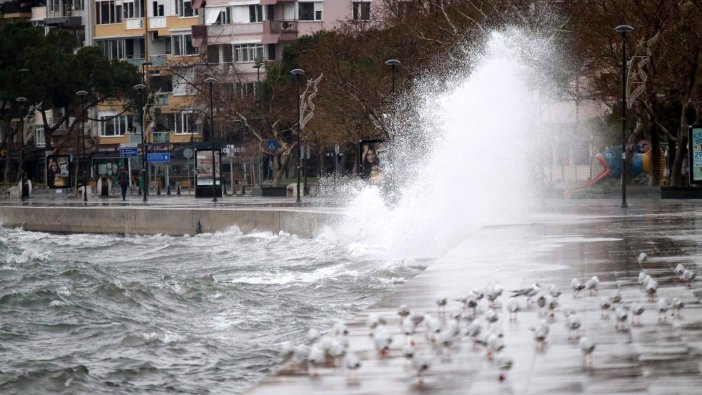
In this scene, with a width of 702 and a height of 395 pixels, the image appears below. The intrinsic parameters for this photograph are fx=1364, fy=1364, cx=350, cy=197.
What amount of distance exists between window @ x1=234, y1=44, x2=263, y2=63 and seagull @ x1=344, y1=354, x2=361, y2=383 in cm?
7918

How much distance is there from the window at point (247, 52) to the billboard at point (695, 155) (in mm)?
53626

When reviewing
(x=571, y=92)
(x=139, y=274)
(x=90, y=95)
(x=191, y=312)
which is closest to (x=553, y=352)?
(x=191, y=312)

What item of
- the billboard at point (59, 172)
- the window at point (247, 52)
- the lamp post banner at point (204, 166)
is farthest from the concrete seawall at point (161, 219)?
the window at point (247, 52)

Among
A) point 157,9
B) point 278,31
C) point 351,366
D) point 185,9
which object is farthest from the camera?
point 157,9

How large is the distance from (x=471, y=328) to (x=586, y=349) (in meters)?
1.06

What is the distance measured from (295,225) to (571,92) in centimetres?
1306

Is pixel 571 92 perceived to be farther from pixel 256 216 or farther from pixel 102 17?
pixel 102 17

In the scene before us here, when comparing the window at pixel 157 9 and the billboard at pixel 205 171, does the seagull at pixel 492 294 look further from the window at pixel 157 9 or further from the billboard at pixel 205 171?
the window at pixel 157 9

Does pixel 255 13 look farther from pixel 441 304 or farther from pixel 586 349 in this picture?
pixel 586 349

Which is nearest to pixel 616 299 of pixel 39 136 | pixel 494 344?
pixel 494 344

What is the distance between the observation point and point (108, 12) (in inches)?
3809

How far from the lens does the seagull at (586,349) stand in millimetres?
9055

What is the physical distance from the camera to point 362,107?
5725 cm

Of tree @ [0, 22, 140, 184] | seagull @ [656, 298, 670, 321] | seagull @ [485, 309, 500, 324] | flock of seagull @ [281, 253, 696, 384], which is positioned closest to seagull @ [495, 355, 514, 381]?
flock of seagull @ [281, 253, 696, 384]
